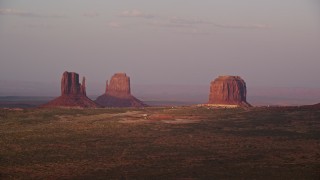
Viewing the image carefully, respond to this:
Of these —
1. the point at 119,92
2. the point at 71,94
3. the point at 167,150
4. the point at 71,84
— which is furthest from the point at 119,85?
the point at 167,150

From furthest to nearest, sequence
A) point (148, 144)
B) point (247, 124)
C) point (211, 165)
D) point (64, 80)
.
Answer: point (64, 80) < point (247, 124) < point (148, 144) < point (211, 165)

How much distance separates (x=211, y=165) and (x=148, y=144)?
14217 mm

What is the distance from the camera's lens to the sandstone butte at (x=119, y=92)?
156 meters

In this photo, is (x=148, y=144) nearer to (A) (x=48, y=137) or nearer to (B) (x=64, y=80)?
(A) (x=48, y=137)

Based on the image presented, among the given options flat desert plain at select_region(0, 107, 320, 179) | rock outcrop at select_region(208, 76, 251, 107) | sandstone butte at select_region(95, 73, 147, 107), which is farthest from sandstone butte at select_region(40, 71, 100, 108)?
flat desert plain at select_region(0, 107, 320, 179)

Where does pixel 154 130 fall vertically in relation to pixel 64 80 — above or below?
below

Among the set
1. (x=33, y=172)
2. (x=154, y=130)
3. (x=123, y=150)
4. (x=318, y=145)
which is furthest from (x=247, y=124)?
(x=33, y=172)

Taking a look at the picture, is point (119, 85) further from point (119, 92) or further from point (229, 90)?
point (229, 90)

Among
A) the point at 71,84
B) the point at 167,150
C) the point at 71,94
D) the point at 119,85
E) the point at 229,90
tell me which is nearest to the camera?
the point at 167,150

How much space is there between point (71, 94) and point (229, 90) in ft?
123

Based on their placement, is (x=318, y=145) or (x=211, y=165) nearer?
(x=211, y=165)

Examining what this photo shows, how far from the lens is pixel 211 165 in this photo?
129 ft

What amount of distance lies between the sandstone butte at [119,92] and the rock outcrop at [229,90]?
22.5 metres

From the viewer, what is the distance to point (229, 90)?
141000 millimetres
